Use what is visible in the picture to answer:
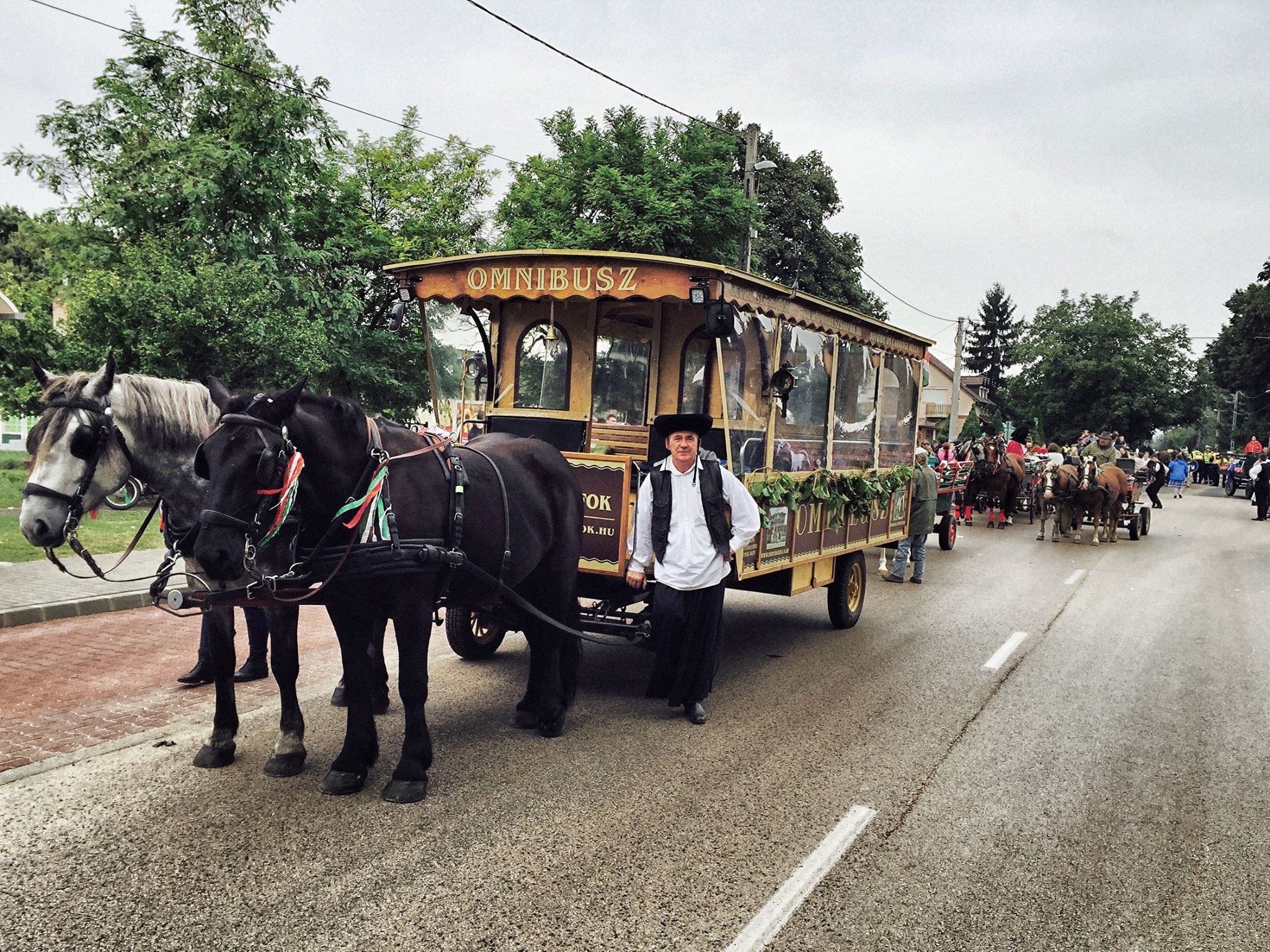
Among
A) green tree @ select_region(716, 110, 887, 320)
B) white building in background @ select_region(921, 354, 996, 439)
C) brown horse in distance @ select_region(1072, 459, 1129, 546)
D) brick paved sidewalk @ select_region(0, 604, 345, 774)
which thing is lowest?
brick paved sidewalk @ select_region(0, 604, 345, 774)

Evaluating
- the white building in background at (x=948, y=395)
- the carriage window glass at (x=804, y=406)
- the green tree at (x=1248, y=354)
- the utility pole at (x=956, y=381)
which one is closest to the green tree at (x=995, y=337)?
Answer: the white building in background at (x=948, y=395)

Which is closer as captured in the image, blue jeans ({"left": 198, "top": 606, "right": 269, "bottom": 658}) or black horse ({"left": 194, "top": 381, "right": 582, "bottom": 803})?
black horse ({"left": 194, "top": 381, "right": 582, "bottom": 803})

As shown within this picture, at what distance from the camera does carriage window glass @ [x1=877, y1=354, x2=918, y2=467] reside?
939cm

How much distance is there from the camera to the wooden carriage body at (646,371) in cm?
617

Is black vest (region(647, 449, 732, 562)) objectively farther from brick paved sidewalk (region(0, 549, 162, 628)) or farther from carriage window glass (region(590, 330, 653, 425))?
brick paved sidewalk (region(0, 549, 162, 628))

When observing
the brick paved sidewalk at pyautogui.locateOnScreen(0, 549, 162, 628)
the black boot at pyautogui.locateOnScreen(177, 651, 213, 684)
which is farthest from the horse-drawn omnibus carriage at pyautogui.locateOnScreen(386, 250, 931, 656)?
the brick paved sidewalk at pyautogui.locateOnScreen(0, 549, 162, 628)

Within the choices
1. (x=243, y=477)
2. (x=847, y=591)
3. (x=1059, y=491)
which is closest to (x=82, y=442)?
(x=243, y=477)

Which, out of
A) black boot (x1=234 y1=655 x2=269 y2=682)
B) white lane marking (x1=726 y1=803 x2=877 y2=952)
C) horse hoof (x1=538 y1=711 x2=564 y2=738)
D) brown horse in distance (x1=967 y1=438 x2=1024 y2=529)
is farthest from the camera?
brown horse in distance (x1=967 y1=438 x2=1024 y2=529)

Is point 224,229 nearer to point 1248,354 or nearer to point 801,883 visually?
point 801,883

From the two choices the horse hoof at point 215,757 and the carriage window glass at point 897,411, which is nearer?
the horse hoof at point 215,757

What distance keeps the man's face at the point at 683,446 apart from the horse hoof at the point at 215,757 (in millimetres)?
2965

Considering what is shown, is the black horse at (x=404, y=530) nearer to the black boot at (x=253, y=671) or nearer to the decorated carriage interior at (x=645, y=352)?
the decorated carriage interior at (x=645, y=352)

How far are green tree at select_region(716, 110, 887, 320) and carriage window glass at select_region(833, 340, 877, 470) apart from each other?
78.1 ft

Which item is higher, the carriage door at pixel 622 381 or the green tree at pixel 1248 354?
the green tree at pixel 1248 354
